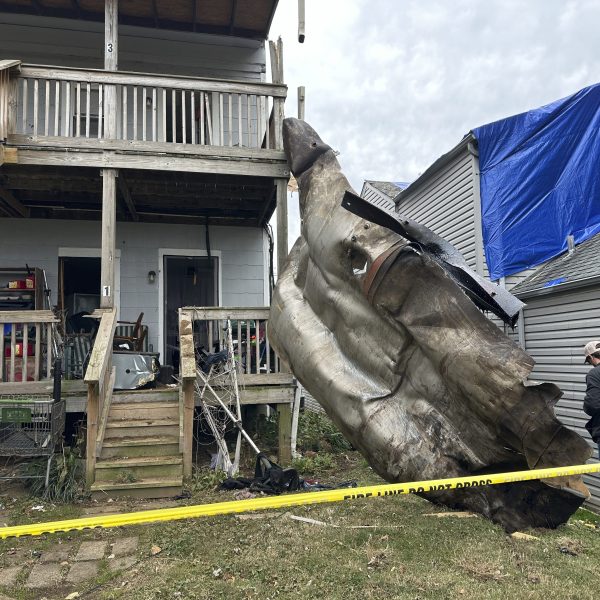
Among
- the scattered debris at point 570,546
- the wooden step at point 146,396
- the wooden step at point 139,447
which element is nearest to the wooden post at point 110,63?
the wooden step at point 146,396

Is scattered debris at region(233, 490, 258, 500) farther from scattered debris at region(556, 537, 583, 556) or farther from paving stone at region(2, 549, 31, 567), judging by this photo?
scattered debris at region(556, 537, 583, 556)

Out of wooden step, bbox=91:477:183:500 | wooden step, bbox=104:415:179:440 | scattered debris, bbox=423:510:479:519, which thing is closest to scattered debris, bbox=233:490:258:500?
wooden step, bbox=91:477:183:500

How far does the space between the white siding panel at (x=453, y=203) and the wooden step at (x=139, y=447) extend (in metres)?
5.29

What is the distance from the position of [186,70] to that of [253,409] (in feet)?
21.3

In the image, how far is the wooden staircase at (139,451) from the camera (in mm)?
5473

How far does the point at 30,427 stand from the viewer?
6312mm

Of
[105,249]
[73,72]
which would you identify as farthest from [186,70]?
[105,249]

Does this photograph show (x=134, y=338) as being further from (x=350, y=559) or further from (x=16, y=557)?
(x=350, y=559)

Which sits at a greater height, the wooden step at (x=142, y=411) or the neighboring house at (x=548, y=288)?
the neighboring house at (x=548, y=288)

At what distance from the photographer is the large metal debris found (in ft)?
10.1

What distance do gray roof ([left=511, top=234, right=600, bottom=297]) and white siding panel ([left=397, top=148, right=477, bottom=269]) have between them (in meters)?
1.14

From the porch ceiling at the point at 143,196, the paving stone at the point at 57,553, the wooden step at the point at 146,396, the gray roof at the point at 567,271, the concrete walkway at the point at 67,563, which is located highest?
the porch ceiling at the point at 143,196

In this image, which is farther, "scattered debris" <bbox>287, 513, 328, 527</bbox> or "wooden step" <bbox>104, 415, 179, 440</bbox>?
"wooden step" <bbox>104, 415, 179, 440</bbox>

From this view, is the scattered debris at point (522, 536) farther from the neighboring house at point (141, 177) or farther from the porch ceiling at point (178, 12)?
the porch ceiling at point (178, 12)
